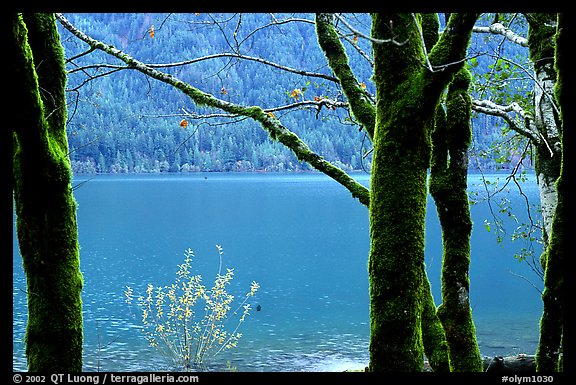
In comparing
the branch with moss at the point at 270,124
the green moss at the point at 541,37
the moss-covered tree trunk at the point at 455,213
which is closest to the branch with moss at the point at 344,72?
the branch with moss at the point at 270,124

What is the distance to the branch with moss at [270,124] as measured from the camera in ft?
15.7

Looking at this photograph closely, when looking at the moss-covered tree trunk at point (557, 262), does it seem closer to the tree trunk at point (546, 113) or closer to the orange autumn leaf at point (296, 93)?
the tree trunk at point (546, 113)

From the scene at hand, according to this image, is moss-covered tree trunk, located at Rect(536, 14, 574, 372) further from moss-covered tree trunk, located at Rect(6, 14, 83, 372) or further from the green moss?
moss-covered tree trunk, located at Rect(6, 14, 83, 372)

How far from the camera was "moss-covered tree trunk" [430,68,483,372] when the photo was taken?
16.5ft

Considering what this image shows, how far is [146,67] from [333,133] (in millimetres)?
127647

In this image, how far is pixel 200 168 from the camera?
16812cm

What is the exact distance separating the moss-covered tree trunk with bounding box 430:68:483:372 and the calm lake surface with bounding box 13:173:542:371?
11.7 feet

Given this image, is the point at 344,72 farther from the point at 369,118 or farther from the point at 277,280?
the point at 277,280

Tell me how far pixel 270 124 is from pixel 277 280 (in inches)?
1095

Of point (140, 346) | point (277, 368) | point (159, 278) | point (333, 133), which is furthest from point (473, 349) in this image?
point (333, 133)

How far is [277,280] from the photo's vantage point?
32.4 metres

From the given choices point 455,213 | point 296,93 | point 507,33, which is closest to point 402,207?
point 455,213

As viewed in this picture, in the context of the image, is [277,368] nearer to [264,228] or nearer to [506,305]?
[506,305]

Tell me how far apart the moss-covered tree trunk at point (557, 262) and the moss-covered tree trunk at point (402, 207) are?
0.59 meters
